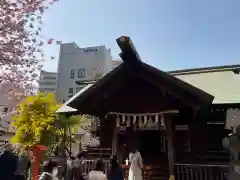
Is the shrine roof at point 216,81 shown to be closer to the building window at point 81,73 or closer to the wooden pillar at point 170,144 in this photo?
the wooden pillar at point 170,144

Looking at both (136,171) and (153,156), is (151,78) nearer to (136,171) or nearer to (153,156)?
(136,171)

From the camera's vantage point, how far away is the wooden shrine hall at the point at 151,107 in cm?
917

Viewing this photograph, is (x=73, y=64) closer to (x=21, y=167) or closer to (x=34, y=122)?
(x=34, y=122)

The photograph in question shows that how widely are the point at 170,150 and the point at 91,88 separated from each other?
12.7 feet

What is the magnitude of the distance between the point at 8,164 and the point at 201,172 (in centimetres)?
647

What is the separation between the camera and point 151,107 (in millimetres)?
10062

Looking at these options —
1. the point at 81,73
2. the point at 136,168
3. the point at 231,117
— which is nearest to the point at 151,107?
the point at 136,168

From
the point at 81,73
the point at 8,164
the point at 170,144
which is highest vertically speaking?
the point at 81,73

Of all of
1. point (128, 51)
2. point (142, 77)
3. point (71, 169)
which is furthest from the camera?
point (142, 77)

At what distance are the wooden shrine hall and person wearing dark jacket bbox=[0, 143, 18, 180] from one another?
4.45 metres

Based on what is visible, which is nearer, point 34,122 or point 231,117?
point 231,117

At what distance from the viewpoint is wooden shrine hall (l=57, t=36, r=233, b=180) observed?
9.17 m

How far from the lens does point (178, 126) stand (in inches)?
477

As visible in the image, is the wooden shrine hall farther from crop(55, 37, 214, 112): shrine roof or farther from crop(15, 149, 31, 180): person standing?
crop(15, 149, 31, 180): person standing
